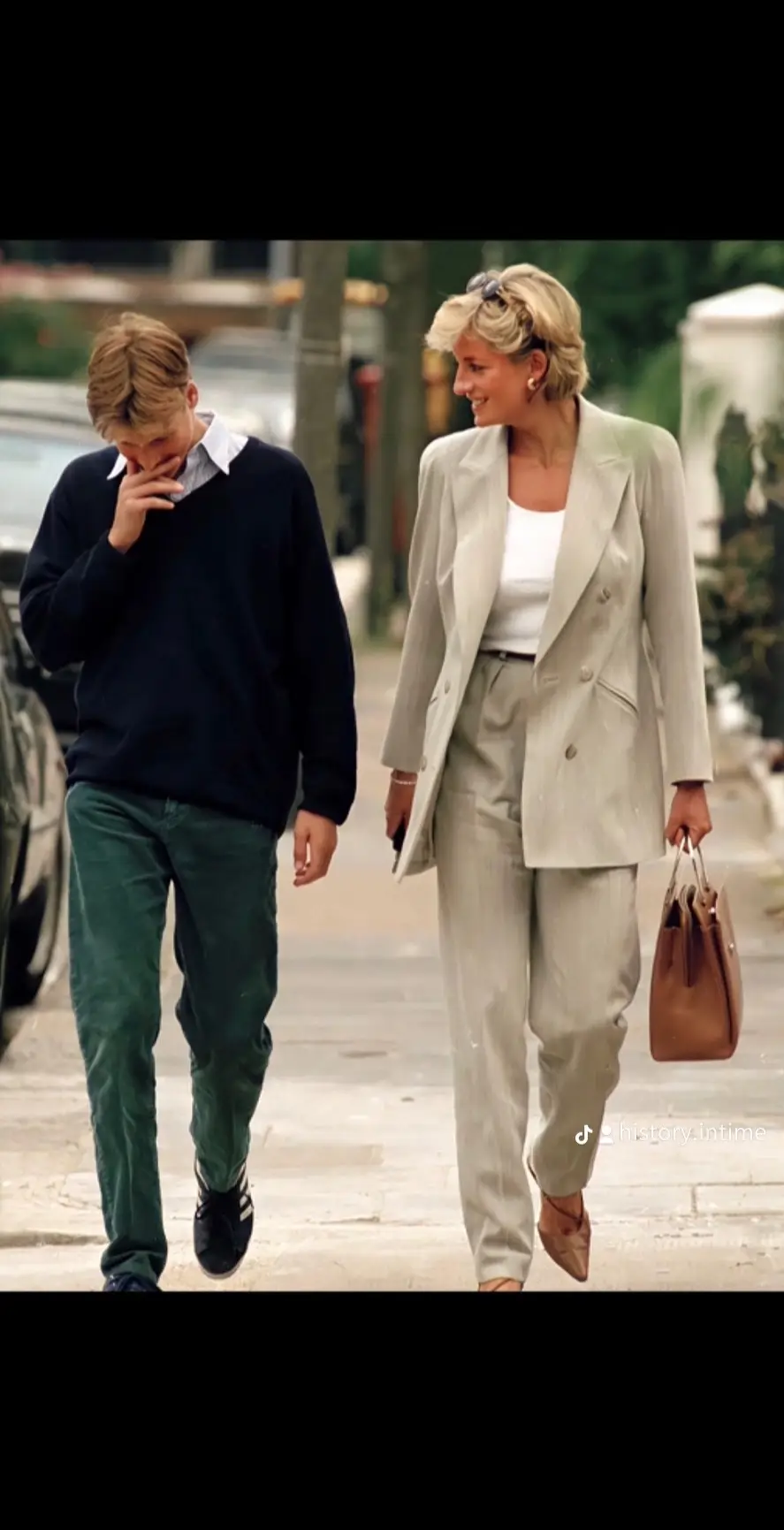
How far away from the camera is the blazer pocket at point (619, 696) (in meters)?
4.98

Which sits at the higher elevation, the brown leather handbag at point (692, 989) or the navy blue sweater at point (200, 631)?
the navy blue sweater at point (200, 631)

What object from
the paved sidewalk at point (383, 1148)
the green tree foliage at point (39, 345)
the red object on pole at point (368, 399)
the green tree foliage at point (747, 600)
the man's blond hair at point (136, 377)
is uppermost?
the man's blond hair at point (136, 377)

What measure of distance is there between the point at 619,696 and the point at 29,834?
3.28 metres

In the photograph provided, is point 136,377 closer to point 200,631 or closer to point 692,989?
point 200,631

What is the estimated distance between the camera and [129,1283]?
492cm

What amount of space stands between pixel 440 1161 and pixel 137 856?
1728mm

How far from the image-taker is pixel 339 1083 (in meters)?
7.24

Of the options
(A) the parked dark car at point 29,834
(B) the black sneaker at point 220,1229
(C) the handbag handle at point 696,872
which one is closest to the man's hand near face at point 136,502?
(C) the handbag handle at point 696,872

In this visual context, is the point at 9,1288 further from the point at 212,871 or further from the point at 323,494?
the point at 323,494

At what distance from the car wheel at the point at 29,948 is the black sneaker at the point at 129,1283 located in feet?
11.2

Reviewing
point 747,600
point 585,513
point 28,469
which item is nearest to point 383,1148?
point 585,513

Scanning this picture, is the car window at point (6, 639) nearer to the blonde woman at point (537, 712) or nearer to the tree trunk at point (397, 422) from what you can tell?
the blonde woman at point (537, 712)

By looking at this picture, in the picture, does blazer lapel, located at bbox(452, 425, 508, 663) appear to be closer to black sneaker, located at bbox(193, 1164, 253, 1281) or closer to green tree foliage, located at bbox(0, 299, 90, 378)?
black sneaker, located at bbox(193, 1164, 253, 1281)

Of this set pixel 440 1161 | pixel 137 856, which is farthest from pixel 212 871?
pixel 440 1161
